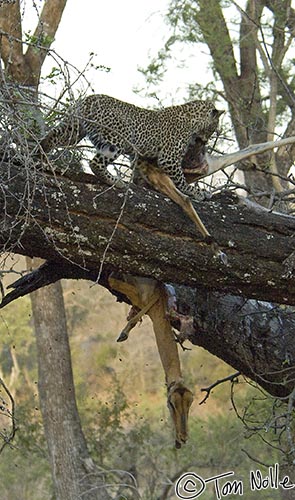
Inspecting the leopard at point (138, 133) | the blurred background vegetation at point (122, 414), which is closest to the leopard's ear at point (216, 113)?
the leopard at point (138, 133)

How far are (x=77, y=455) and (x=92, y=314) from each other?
504 inches

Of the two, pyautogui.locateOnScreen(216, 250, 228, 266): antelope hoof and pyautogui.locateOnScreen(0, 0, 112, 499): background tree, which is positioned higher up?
pyautogui.locateOnScreen(0, 0, 112, 499): background tree

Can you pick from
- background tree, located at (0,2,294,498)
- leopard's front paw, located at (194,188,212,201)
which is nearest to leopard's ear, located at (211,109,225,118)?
leopard's front paw, located at (194,188,212,201)

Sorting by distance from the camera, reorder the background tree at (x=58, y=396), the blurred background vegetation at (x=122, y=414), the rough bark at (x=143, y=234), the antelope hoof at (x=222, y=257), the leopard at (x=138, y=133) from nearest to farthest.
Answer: the rough bark at (x=143, y=234) → the antelope hoof at (x=222, y=257) → the leopard at (x=138, y=133) → the background tree at (x=58, y=396) → the blurred background vegetation at (x=122, y=414)

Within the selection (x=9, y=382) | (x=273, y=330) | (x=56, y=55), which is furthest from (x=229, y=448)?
(x=56, y=55)

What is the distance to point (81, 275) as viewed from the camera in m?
5.39

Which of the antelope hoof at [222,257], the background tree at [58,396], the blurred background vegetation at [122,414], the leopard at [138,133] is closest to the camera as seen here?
the antelope hoof at [222,257]

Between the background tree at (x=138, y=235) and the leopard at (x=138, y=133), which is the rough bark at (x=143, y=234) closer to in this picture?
the background tree at (x=138, y=235)

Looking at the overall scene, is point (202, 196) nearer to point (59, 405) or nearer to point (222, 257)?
point (222, 257)

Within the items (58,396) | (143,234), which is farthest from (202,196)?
(58,396)

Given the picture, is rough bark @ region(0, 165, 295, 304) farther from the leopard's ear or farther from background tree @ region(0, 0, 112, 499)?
background tree @ region(0, 0, 112, 499)

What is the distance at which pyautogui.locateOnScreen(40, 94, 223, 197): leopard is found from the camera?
485 centimetres

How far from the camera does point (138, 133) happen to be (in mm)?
5309

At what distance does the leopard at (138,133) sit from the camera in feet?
15.9
